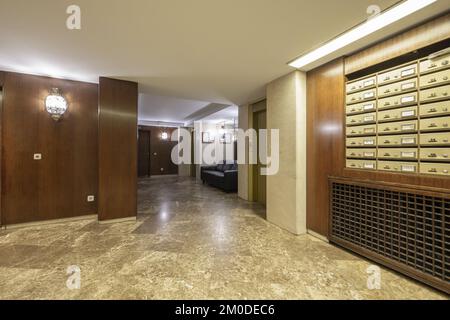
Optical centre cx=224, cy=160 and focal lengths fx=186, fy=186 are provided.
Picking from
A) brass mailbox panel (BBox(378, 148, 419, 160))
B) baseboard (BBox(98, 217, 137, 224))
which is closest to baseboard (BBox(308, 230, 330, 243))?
brass mailbox panel (BBox(378, 148, 419, 160))

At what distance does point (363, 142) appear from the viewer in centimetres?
214

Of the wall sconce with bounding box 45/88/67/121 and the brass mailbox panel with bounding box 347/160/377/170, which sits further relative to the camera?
the wall sconce with bounding box 45/88/67/121

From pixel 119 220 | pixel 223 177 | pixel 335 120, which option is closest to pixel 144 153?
pixel 223 177

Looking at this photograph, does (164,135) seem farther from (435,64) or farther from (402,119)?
(435,64)

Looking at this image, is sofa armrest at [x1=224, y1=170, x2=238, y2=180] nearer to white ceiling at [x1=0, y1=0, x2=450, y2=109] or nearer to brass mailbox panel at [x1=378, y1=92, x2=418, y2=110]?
white ceiling at [x1=0, y1=0, x2=450, y2=109]

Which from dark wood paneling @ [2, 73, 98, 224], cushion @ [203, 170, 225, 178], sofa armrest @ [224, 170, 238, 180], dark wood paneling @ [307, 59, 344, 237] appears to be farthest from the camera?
cushion @ [203, 170, 225, 178]

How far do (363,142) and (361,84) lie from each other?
2.23 feet

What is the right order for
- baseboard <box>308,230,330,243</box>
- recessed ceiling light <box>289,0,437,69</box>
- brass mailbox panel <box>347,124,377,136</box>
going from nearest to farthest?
recessed ceiling light <box>289,0,437,69</box> → brass mailbox panel <box>347,124,377,136</box> → baseboard <box>308,230,330,243</box>

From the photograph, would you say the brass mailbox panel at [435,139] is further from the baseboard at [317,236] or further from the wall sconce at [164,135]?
the wall sconce at [164,135]

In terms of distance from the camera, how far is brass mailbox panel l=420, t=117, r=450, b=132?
1575mm

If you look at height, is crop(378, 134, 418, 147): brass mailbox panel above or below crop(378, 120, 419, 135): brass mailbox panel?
below

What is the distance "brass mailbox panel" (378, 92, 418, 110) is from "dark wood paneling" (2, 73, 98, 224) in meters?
4.39
